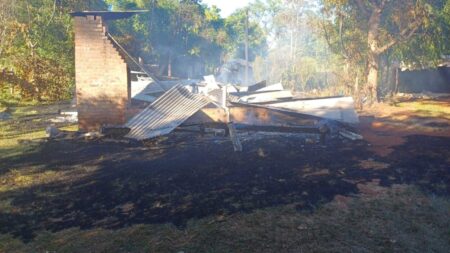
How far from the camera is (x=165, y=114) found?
32.7ft

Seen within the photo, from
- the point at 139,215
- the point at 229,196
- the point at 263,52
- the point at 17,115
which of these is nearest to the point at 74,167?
the point at 139,215

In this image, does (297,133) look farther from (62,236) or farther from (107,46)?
(62,236)

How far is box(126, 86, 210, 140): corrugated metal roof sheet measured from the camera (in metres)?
9.34

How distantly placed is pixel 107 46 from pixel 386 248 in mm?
9391

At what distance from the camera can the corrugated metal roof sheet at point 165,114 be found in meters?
9.34

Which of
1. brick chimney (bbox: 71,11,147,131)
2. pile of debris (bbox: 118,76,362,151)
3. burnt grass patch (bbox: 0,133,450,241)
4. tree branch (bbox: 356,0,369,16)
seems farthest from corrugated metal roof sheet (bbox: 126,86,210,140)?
tree branch (bbox: 356,0,369,16)

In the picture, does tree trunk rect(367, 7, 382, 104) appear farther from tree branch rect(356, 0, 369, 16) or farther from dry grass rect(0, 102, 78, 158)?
dry grass rect(0, 102, 78, 158)

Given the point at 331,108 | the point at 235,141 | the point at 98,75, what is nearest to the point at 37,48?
the point at 98,75

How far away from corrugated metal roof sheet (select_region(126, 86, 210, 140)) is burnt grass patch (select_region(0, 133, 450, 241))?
393 mm

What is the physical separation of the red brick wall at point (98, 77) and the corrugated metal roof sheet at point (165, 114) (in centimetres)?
120

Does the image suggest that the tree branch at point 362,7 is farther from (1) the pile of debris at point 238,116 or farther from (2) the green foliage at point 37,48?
(2) the green foliage at point 37,48

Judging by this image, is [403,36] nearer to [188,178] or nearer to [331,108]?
[331,108]

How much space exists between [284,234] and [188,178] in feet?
8.86

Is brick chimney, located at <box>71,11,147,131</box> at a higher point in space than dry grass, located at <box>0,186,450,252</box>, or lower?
higher
